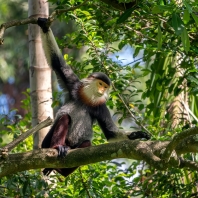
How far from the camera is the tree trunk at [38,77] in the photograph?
493cm

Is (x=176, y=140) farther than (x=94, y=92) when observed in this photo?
No

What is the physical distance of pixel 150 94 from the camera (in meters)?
5.33

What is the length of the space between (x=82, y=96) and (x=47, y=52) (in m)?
0.53

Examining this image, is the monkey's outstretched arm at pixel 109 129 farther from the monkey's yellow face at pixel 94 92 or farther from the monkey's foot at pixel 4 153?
the monkey's foot at pixel 4 153

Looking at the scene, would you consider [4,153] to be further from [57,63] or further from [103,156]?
[57,63]

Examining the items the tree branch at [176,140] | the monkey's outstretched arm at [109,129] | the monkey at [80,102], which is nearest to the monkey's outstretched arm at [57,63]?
the monkey at [80,102]

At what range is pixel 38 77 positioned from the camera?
16.4 feet

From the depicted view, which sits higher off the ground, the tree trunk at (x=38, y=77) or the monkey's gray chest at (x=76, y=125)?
the tree trunk at (x=38, y=77)

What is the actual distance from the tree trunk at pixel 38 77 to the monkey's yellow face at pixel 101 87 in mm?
498

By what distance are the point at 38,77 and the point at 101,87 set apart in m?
0.62

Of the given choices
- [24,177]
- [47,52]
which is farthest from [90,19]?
[24,177]

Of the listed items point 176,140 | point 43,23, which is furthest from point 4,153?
point 43,23

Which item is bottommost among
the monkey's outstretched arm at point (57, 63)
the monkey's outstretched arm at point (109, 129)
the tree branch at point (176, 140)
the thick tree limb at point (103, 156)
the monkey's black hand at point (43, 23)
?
the tree branch at point (176, 140)

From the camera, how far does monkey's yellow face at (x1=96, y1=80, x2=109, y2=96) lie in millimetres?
4832
